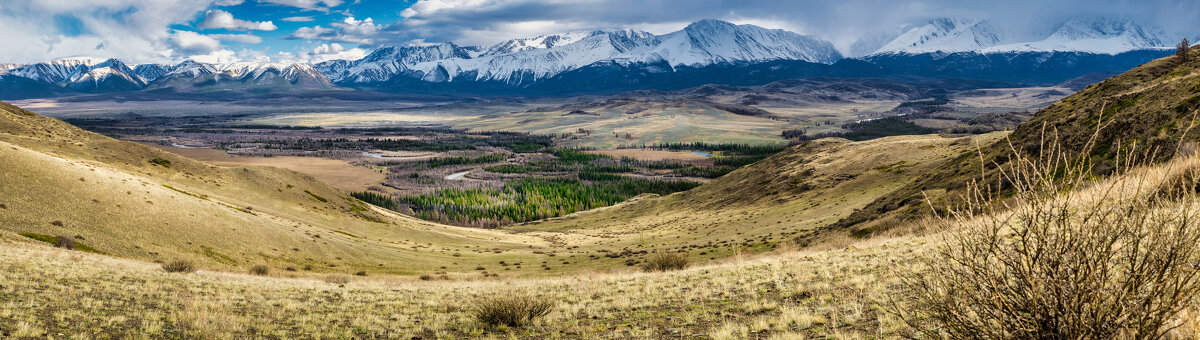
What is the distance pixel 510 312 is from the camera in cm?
1586

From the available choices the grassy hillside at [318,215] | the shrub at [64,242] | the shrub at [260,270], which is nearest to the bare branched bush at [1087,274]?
the grassy hillside at [318,215]

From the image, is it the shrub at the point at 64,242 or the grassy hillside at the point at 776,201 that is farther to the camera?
the grassy hillside at the point at 776,201

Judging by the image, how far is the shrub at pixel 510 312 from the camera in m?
15.8

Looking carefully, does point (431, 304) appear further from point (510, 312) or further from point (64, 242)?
point (64, 242)

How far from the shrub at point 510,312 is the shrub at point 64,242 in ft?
82.1

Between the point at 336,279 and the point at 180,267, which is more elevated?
the point at 180,267

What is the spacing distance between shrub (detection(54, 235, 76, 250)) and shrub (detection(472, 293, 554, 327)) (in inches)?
985

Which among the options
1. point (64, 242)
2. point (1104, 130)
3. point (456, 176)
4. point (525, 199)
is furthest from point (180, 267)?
point (456, 176)

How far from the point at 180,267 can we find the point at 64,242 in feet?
26.4

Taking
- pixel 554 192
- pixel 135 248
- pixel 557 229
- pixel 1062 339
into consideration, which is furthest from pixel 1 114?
pixel 554 192

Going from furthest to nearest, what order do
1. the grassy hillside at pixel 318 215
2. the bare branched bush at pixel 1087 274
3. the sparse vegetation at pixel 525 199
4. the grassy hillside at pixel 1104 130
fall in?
the sparse vegetation at pixel 525 199
the grassy hillside at pixel 318 215
the grassy hillside at pixel 1104 130
the bare branched bush at pixel 1087 274

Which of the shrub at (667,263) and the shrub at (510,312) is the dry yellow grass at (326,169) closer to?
the shrub at (667,263)

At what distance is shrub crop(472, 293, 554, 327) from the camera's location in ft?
51.9

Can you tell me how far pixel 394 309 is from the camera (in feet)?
63.6
